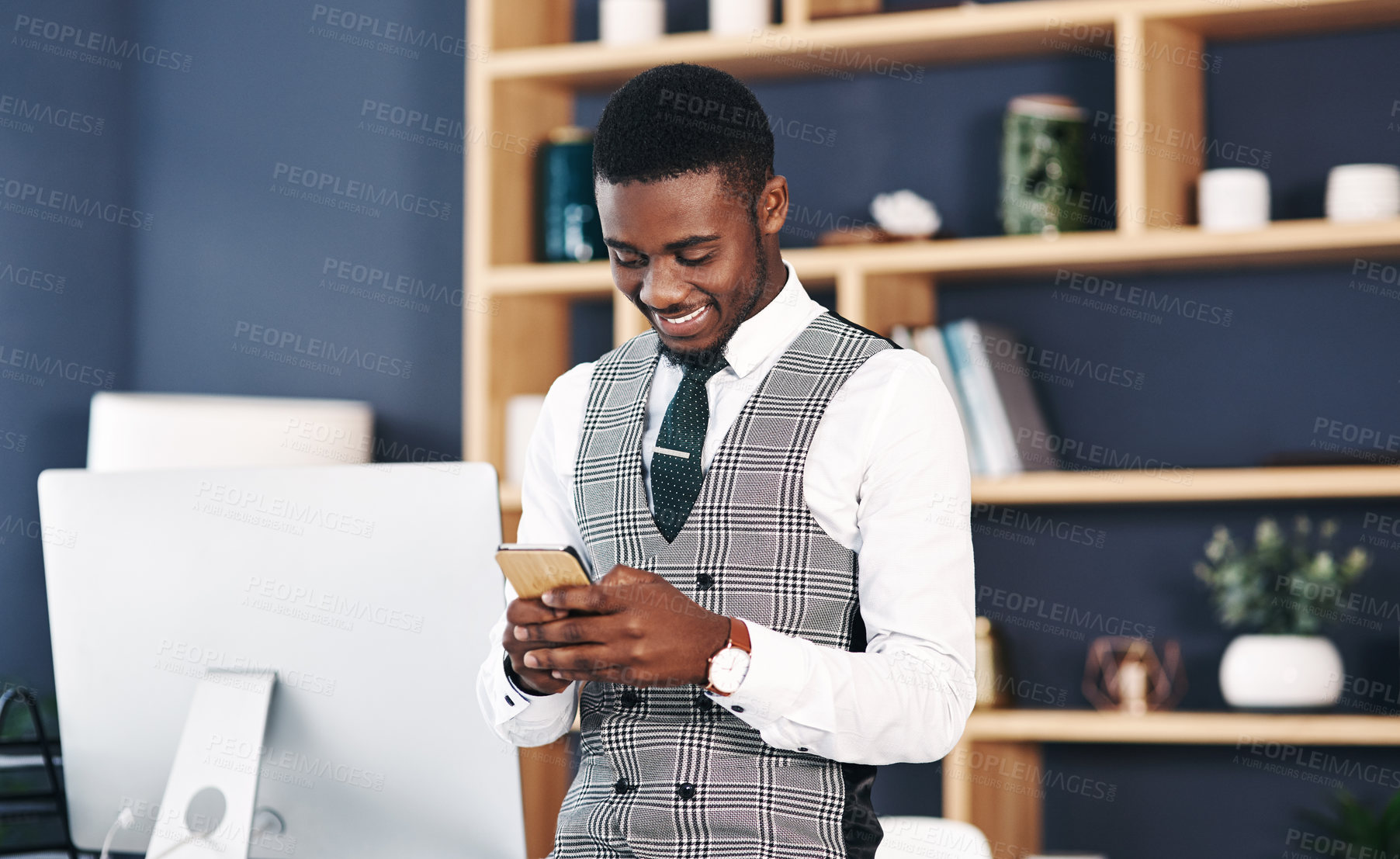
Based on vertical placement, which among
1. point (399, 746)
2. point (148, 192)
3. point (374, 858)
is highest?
point (148, 192)

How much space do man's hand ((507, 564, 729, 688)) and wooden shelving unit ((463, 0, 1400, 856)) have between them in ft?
4.79

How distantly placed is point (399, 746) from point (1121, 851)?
170 centimetres

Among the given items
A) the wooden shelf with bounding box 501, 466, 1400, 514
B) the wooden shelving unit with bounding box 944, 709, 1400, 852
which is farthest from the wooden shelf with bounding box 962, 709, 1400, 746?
the wooden shelf with bounding box 501, 466, 1400, 514

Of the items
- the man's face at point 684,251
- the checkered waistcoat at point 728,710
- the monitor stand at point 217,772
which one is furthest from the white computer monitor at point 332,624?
the man's face at point 684,251

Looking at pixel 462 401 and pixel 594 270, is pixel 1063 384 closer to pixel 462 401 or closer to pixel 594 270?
pixel 594 270

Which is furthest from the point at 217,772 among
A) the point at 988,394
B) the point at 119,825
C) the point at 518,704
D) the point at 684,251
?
the point at 988,394

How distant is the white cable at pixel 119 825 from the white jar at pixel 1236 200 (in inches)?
74.4

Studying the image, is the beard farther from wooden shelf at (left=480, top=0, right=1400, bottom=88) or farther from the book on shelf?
wooden shelf at (left=480, top=0, right=1400, bottom=88)

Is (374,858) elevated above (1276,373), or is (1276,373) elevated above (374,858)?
(1276,373)

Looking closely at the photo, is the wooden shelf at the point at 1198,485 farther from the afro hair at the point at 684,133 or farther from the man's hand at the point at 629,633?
the man's hand at the point at 629,633

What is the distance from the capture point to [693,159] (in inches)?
48.6

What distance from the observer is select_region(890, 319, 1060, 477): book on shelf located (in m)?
2.46

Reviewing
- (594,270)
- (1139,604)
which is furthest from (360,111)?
(1139,604)

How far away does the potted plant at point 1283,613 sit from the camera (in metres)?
2.30
